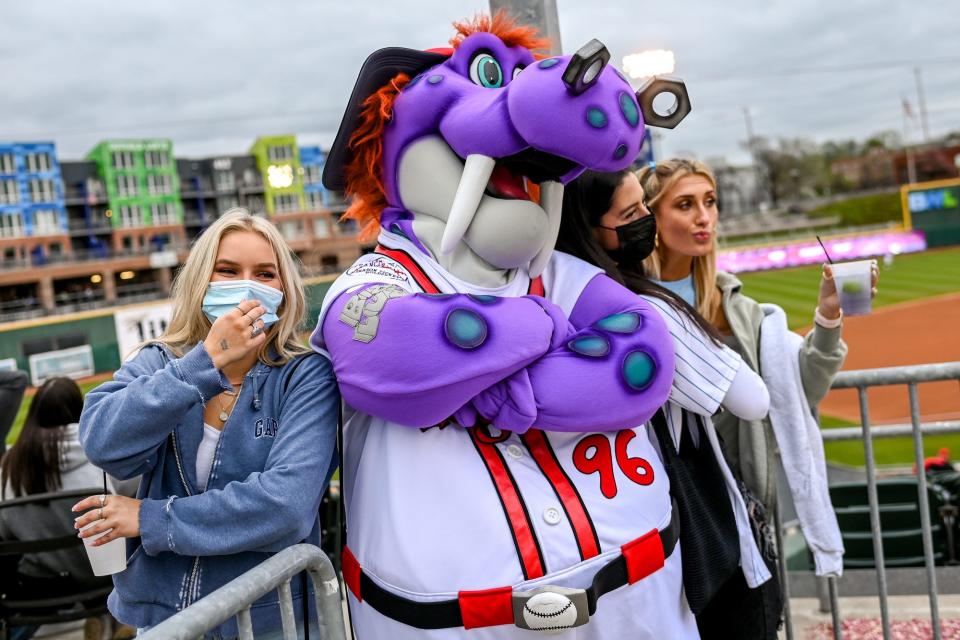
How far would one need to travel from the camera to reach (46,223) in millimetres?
47188

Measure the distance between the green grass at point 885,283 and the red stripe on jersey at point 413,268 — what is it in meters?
20.2

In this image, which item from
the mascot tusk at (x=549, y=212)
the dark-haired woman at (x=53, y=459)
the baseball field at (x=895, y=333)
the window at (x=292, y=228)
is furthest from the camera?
the window at (x=292, y=228)

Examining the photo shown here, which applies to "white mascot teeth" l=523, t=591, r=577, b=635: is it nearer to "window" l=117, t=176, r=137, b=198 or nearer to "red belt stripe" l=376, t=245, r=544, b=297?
"red belt stripe" l=376, t=245, r=544, b=297

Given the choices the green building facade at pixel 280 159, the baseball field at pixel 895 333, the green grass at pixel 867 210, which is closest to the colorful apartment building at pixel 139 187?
the green building facade at pixel 280 159

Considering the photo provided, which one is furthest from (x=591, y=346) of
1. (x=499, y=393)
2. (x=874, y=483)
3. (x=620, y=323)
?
(x=874, y=483)

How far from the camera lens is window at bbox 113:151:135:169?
48875 mm

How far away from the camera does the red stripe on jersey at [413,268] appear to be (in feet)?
6.03

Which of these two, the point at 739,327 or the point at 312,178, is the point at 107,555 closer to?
the point at 739,327

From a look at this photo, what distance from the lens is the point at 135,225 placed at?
4944cm

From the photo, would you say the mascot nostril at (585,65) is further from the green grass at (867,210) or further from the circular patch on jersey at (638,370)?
the green grass at (867,210)

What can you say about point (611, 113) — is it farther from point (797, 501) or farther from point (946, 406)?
point (946, 406)

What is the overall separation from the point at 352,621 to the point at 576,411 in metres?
0.77

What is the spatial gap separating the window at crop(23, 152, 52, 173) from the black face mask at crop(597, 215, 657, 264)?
5253 cm

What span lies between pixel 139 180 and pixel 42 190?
5399mm
